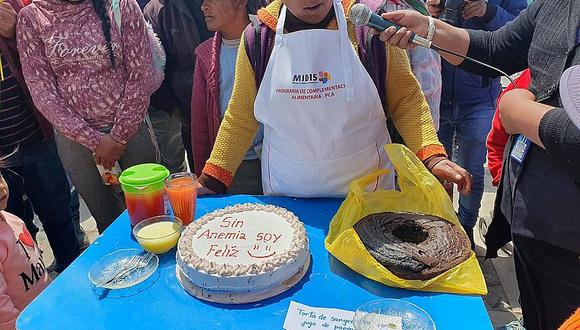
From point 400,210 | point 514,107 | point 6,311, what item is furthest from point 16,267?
point 514,107

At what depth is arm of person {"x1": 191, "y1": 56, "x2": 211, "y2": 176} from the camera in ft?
7.44

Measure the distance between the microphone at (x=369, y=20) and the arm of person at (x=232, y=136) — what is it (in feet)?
1.50

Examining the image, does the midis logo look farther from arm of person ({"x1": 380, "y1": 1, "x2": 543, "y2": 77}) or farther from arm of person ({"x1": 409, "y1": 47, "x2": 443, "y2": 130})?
arm of person ({"x1": 409, "y1": 47, "x2": 443, "y2": 130})

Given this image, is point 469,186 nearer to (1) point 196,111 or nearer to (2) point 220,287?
(2) point 220,287

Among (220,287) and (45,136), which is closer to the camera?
(220,287)

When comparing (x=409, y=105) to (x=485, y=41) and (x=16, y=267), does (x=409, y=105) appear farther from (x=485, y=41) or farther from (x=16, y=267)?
(x=16, y=267)

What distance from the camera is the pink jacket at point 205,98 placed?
87.1 inches

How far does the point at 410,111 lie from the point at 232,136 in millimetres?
665

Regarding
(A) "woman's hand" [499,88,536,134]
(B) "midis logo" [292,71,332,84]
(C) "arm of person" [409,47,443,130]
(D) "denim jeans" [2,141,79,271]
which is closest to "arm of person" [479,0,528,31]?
(C) "arm of person" [409,47,443,130]

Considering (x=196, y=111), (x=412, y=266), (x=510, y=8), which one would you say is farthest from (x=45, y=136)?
(x=510, y=8)

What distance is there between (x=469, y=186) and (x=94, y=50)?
1771mm

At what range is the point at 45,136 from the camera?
8.21 ft

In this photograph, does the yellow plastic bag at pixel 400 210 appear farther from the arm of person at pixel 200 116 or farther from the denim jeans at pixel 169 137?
the denim jeans at pixel 169 137

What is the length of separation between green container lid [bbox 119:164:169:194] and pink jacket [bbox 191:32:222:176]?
2.61 feet
